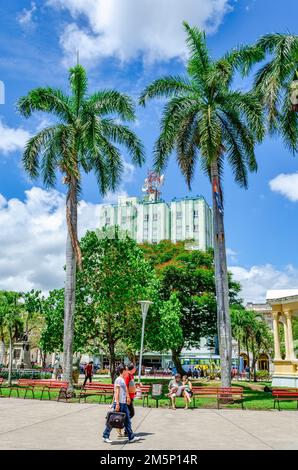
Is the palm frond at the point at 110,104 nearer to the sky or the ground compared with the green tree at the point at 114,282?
nearer to the sky

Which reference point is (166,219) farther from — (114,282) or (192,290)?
(114,282)

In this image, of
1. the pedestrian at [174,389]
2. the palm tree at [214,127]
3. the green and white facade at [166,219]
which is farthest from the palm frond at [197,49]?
the green and white facade at [166,219]

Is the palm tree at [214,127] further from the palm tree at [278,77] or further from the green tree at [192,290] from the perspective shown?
the green tree at [192,290]

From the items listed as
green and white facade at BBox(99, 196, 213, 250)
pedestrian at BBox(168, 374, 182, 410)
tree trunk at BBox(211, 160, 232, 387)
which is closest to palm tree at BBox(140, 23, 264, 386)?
tree trunk at BBox(211, 160, 232, 387)

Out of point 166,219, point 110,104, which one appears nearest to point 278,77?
point 110,104

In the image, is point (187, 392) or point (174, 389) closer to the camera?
point (174, 389)

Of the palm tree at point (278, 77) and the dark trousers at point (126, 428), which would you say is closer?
the dark trousers at point (126, 428)

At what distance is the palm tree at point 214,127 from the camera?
62.1 ft

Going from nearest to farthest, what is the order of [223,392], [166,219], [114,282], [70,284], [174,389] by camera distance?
[174,389], [223,392], [70,284], [114,282], [166,219]

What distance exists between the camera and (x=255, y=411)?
15.9 meters

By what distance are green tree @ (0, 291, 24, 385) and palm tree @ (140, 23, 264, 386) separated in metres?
14.8

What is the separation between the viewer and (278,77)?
17875 mm

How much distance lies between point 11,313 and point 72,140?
14.1 m
